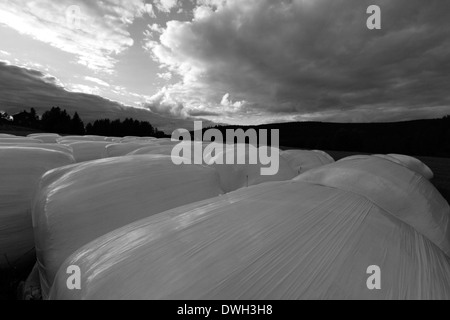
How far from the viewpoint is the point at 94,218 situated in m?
2.02

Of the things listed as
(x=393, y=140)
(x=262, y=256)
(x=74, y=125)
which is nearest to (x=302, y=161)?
(x=262, y=256)

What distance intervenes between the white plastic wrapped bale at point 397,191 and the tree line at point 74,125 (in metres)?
71.7

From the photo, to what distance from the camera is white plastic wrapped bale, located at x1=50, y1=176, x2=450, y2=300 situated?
3.28ft

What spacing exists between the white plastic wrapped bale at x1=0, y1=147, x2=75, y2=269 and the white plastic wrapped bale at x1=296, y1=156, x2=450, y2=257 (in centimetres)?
303

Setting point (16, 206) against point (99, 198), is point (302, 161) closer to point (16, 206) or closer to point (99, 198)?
point (99, 198)

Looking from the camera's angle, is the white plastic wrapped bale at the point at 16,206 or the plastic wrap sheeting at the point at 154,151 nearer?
the white plastic wrapped bale at the point at 16,206

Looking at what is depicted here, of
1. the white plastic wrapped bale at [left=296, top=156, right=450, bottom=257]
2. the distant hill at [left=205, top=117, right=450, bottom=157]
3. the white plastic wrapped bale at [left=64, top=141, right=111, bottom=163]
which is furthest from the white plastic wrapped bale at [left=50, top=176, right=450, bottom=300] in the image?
the distant hill at [left=205, top=117, right=450, bottom=157]

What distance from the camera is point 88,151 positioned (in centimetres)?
589

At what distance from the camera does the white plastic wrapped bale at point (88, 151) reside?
5680mm

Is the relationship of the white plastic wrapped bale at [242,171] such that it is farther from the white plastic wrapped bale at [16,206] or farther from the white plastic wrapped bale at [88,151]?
the white plastic wrapped bale at [88,151]

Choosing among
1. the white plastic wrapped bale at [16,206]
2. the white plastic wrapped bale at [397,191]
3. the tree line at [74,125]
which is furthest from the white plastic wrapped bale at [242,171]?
the tree line at [74,125]

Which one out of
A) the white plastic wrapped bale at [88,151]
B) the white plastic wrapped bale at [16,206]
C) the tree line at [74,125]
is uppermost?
the tree line at [74,125]

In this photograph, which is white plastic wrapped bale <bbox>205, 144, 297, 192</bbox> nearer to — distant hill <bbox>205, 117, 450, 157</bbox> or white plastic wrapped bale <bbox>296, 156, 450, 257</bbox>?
white plastic wrapped bale <bbox>296, 156, 450, 257</bbox>
